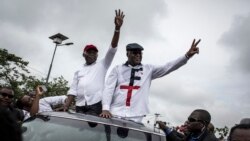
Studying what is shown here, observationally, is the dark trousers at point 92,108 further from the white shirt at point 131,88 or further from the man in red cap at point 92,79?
the white shirt at point 131,88

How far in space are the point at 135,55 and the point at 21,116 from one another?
193 centimetres

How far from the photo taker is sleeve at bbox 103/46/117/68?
5032 mm

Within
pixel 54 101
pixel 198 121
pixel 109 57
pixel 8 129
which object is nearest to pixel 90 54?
pixel 109 57

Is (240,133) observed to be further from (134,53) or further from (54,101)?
(54,101)

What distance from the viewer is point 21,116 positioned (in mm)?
5492

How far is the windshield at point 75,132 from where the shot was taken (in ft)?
10.8

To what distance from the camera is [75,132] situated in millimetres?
3338

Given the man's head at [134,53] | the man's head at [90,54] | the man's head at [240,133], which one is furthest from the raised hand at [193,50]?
the man's head at [240,133]

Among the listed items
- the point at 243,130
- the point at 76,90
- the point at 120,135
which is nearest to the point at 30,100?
the point at 76,90

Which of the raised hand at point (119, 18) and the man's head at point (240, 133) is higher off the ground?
the raised hand at point (119, 18)

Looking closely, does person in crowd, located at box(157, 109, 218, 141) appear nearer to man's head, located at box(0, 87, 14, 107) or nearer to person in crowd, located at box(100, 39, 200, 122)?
person in crowd, located at box(100, 39, 200, 122)

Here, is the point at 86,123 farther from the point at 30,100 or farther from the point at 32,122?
the point at 30,100

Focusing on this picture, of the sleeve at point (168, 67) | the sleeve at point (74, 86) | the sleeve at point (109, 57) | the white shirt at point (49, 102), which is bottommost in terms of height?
the white shirt at point (49, 102)

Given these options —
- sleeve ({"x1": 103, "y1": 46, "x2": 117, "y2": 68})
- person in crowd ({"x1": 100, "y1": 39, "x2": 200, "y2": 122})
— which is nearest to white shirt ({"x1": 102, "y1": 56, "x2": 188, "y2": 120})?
person in crowd ({"x1": 100, "y1": 39, "x2": 200, "y2": 122})
